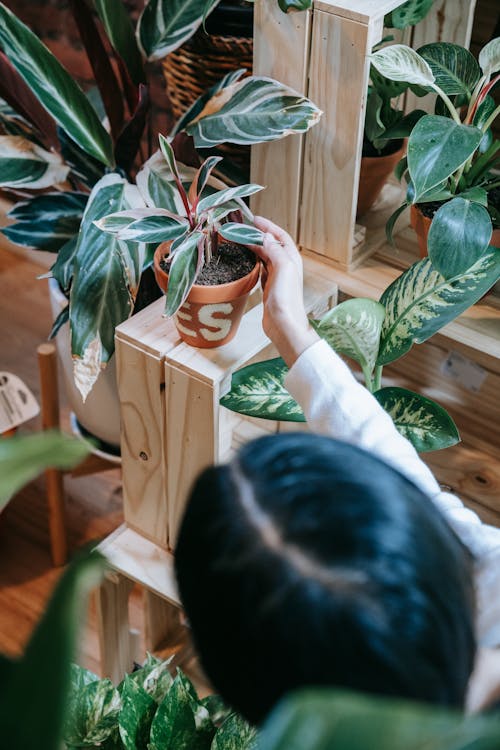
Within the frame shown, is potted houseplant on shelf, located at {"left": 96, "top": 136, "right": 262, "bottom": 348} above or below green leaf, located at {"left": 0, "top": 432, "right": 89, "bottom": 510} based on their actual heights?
below

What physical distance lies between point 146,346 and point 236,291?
156 millimetres

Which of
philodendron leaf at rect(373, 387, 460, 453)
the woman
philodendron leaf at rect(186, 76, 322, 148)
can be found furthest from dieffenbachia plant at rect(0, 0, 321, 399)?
the woman

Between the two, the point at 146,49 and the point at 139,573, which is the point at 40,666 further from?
the point at 146,49

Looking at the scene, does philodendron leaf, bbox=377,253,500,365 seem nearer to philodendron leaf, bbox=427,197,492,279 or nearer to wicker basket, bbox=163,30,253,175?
philodendron leaf, bbox=427,197,492,279

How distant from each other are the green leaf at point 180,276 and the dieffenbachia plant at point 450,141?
266 millimetres

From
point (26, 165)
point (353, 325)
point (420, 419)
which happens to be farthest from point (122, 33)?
point (420, 419)

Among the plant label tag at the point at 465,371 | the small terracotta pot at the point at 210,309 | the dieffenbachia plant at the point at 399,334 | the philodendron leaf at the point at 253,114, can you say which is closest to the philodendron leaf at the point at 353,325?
the dieffenbachia plant at the point at 399,334

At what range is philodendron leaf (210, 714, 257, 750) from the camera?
1.02m

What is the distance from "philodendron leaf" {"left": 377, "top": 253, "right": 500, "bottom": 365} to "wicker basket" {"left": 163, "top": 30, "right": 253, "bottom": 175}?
445 millimetres

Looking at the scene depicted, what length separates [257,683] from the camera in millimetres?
513

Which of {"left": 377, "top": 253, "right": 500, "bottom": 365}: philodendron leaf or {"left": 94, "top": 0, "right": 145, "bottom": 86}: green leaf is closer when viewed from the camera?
{"left": 377, "top": 253, "right": 500, "bottom": 365}: philodendron leaf

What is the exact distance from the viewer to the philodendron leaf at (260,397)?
3.73 feet

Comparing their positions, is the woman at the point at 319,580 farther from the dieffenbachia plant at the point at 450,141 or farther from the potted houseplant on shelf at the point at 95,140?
the potted houseplant on shelf at the point at 95,140

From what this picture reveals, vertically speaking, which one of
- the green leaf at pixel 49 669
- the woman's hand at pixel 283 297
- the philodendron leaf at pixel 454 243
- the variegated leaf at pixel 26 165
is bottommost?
the variegated leaf at pixel 26 165
